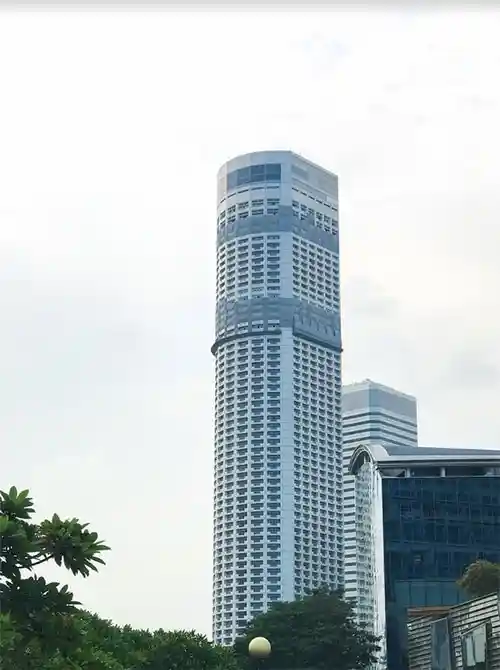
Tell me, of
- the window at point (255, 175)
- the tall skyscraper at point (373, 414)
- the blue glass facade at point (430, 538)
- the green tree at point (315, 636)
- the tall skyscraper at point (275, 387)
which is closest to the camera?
the green tree at point (315, 636)

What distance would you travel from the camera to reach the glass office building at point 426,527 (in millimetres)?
24547

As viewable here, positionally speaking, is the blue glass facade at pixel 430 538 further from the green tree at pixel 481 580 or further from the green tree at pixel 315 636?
the green tree at pixel 481 580

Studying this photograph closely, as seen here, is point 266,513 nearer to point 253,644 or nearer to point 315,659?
point 315,659

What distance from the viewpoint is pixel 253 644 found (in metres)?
8.98

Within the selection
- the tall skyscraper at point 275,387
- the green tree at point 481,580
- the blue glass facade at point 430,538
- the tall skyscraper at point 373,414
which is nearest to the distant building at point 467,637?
the green tree at point 481,580

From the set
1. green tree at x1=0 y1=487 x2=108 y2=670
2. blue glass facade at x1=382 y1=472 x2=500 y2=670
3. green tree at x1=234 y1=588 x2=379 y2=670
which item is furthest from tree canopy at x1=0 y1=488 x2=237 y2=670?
blue glass facade at x1=382 y1=472 x2=500 y2=670

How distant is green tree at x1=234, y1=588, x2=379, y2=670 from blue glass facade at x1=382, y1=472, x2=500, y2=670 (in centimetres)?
77

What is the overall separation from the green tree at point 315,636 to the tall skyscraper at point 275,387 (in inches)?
1303

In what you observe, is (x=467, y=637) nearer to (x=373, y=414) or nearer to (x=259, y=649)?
(x=259, y=649)

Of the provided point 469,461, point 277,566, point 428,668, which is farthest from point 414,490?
point 277,566

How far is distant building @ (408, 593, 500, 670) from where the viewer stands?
10.8 metres

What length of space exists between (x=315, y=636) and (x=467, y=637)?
1344cm

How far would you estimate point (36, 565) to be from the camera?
203 inches

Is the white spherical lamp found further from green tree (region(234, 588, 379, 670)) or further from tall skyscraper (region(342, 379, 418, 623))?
tall skyscraper (region(342, 379, 418, 623))
